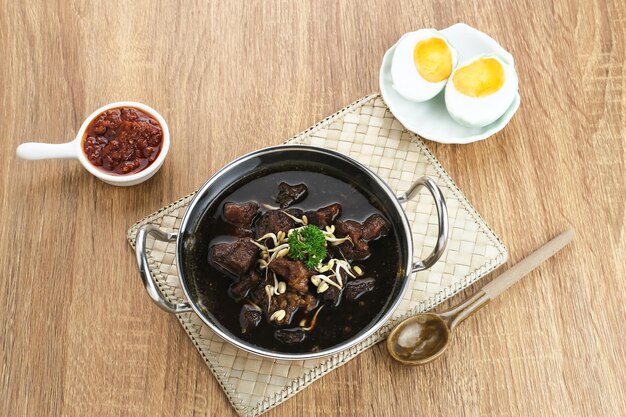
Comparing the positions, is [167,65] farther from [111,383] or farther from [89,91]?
[111,383]

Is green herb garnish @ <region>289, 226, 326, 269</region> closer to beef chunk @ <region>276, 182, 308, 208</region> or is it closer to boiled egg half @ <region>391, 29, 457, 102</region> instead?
beef chunk @ <region>276, 182, 308, 208</region>

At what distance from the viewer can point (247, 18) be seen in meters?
2.53

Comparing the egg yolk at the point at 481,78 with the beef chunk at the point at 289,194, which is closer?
the beef chunk at the point at 289,194

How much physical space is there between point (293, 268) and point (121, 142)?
0.74 m

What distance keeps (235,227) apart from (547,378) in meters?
1.14

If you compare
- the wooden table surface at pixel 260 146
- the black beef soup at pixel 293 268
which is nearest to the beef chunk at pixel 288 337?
the black beef soup at pixel 293 268

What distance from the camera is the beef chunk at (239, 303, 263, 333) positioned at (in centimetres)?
197

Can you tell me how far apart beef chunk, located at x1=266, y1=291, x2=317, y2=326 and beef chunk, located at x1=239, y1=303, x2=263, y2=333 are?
0.04m

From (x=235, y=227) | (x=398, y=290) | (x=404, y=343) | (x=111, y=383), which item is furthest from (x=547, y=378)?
(x=111, y=383)

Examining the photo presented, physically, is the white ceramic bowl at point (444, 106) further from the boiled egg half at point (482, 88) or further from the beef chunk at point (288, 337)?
the beef chunk at point (288, 337)

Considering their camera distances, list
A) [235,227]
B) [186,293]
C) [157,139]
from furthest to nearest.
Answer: [157,139] → [235,227] → [186,293]

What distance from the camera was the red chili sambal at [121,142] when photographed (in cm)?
217

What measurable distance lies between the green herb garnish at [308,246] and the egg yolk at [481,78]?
2.57ft

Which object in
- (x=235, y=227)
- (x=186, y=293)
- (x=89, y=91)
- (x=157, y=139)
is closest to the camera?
(x=186, y=293)
